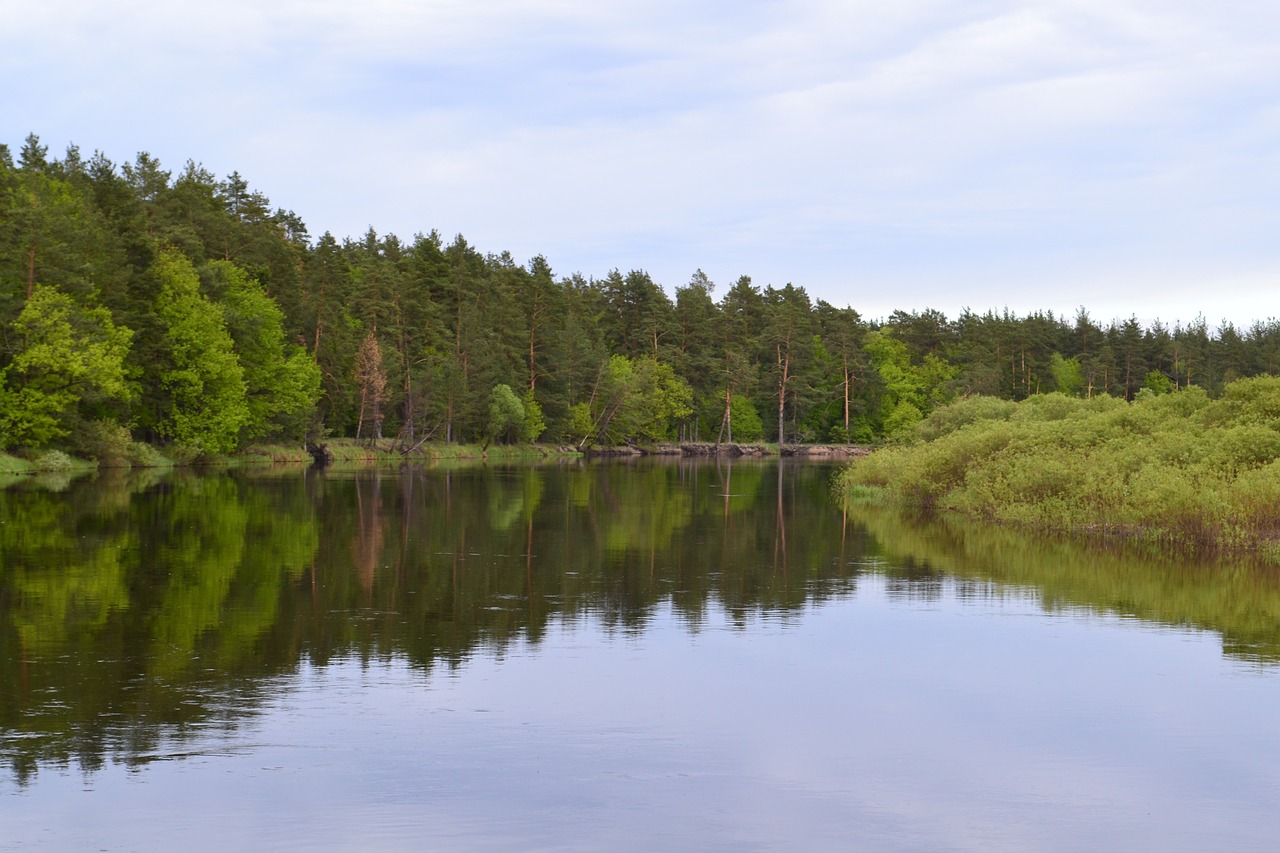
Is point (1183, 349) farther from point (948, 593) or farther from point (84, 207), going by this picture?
point (948, 593)

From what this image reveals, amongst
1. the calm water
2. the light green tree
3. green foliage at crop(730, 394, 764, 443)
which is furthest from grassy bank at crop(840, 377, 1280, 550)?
green foliage at crop(730, 394, 764, 443)

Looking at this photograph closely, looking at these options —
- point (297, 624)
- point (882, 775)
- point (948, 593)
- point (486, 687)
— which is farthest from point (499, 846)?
point (948, 593)

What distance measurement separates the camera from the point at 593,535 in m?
35.3

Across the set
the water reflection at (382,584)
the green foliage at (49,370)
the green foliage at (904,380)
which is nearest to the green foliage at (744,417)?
the green foliage at (904,380)

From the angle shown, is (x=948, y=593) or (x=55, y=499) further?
(x=55, y=499)

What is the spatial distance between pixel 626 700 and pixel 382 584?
33.9 feet

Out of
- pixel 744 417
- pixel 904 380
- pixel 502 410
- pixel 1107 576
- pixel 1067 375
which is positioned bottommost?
pixel 1107 576

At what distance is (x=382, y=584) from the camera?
76.8 ft

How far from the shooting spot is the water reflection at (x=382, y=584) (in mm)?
14148

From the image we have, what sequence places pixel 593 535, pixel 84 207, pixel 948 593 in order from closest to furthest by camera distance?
1. pixel 948 593
2. pixel 593 535
3. pixel 84 207

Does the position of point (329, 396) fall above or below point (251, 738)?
above

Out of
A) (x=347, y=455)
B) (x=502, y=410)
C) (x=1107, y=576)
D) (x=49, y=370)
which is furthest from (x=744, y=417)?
(x=1107, y=576)

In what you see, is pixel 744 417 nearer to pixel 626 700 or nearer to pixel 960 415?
pixel 960 415

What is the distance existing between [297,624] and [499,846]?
1031 cm
